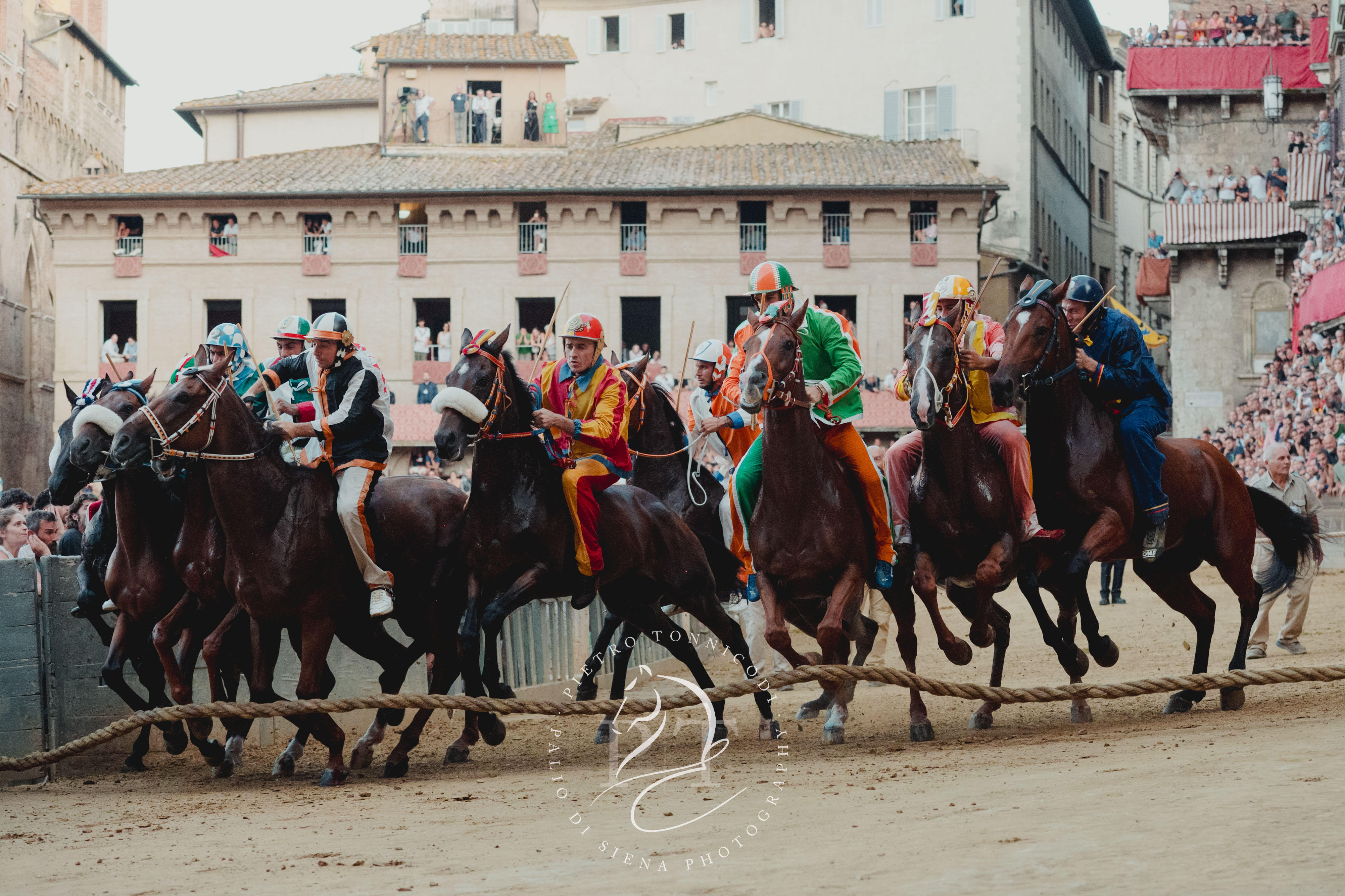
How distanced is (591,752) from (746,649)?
123 cm

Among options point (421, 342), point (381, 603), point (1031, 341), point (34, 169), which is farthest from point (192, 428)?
point (34, 169)

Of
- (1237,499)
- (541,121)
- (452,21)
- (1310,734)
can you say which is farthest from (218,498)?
(452,21)

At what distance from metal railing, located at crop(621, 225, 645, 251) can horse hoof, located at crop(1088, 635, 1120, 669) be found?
32.2 meters

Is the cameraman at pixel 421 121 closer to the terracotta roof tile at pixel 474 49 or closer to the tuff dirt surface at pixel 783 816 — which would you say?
the terracotta roof tile at pixel 474 49

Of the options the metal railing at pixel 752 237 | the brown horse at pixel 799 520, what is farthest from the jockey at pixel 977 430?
the metal railing at pixel 752 237

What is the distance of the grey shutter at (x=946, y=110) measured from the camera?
49.3 m

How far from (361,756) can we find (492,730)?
82 cm

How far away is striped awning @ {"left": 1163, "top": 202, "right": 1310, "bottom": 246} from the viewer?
38969mm

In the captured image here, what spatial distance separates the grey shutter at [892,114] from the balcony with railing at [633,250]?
478 inches

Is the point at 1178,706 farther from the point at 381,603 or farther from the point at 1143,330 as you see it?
→ the point at 381,603

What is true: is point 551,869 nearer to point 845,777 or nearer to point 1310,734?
point 845,777

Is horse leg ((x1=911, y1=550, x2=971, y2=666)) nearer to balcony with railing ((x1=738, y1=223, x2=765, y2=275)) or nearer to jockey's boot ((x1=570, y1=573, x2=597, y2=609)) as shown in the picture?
jockey's boot ((x1=570, y1=573, x2=597, y2=609))

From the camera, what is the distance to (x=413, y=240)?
42469mm

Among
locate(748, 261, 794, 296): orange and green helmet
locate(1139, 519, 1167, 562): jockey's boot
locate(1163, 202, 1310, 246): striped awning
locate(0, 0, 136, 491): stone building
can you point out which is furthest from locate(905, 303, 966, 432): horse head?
locate(0, 0, 136, 491): stone building
